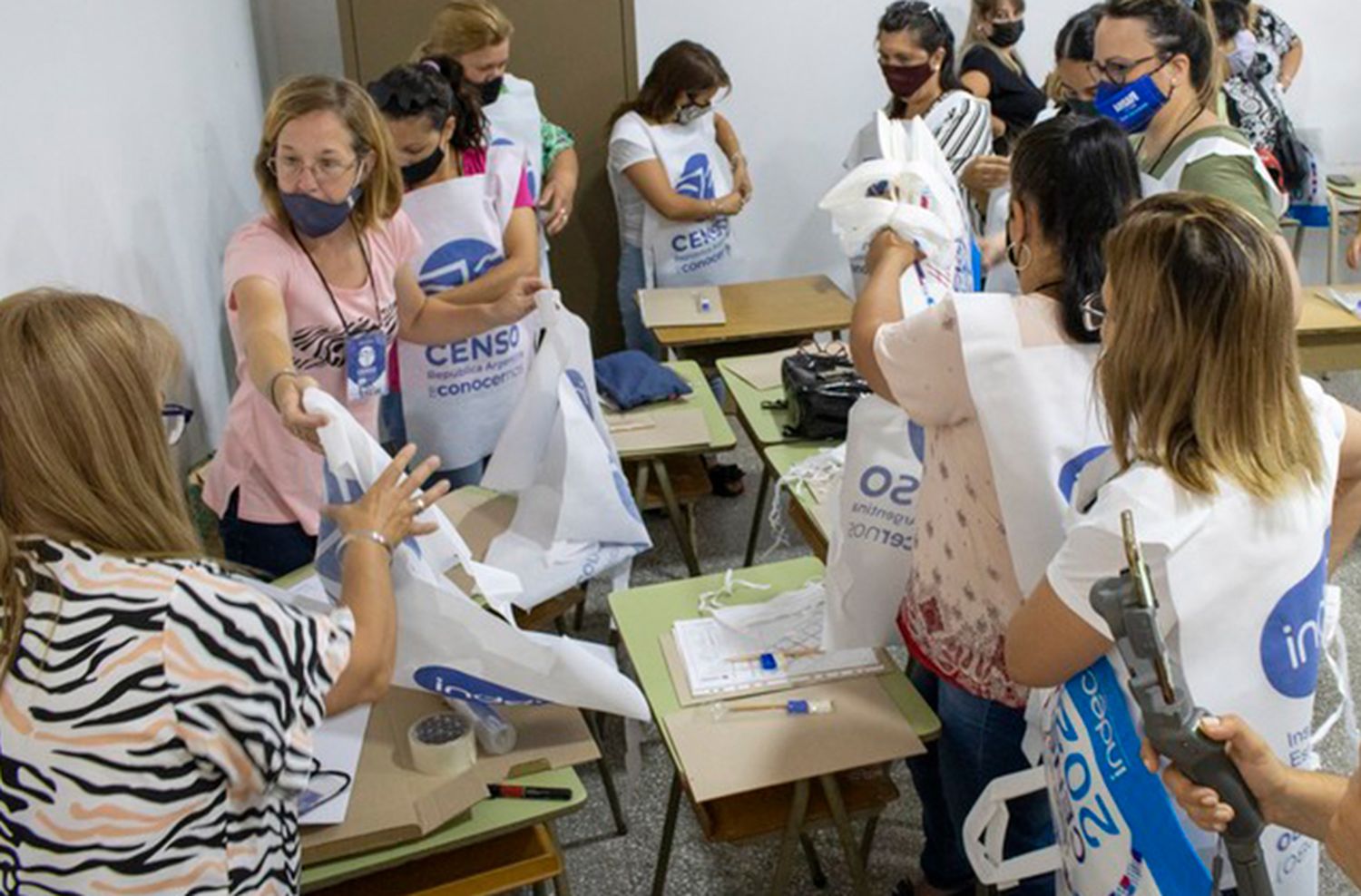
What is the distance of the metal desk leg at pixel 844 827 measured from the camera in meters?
2.04

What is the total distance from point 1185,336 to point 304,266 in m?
1.49

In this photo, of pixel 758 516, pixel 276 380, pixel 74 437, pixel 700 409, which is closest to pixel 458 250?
pixel 700 409

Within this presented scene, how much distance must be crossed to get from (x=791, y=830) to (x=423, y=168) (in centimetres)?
165

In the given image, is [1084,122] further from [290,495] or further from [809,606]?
[290,495]

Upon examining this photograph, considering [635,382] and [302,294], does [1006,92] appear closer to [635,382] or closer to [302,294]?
[635,382]

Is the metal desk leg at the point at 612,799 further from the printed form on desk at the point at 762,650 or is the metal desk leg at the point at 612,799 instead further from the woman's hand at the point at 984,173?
the woman's hand at the point at 984,173

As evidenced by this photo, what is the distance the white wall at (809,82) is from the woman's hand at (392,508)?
378 centimetres

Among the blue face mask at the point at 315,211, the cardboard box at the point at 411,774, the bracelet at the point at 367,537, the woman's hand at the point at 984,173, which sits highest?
the blue face mask at the point at 315,211

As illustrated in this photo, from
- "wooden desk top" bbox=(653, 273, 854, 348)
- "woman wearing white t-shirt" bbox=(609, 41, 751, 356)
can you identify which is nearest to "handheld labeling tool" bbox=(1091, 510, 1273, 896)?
"wooden desk top" bbox=(653, 273, 854, 348)

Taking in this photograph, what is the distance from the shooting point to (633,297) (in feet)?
14.4

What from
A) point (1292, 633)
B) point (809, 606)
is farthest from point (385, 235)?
point (1292, 633)

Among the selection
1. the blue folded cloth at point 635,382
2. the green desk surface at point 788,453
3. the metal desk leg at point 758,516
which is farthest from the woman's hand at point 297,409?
the metal desk leg at point 758,516

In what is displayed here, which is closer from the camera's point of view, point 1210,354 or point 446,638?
point 1210,354

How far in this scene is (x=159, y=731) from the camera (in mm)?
1148
